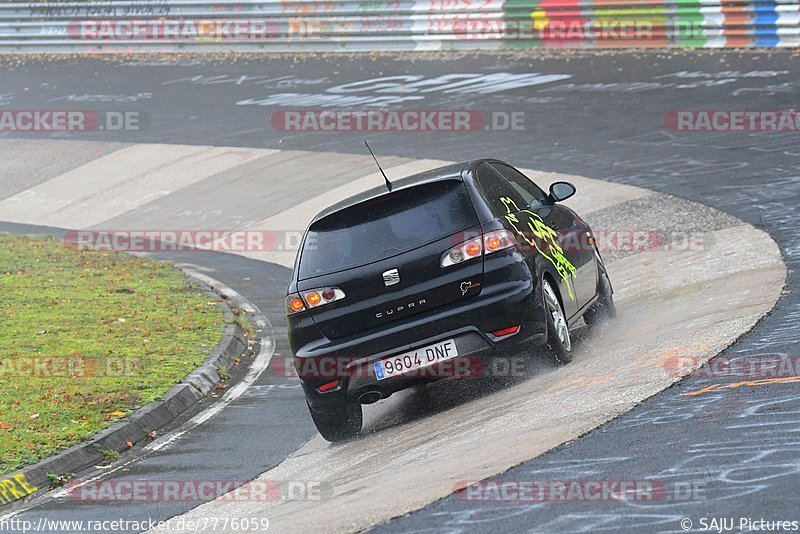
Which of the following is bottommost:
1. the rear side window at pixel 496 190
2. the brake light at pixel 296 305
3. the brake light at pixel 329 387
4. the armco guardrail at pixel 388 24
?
the brake light at pixel 329 387

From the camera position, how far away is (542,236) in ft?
30.3

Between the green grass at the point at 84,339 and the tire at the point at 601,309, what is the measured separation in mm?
3542

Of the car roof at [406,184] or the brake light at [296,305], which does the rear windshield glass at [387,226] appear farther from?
the brake light at [296,305]

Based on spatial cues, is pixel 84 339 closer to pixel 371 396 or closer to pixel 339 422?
pixel 339 422

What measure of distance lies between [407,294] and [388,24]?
66.6ft

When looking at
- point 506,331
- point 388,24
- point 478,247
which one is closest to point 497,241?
point 478,247

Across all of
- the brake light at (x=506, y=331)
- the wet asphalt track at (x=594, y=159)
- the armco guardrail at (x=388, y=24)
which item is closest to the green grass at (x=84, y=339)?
the wet asphalt track at (x=594, y=159)

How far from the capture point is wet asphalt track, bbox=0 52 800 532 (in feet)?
19.6

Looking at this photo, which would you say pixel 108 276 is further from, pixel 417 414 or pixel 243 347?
A: pixel 417 414

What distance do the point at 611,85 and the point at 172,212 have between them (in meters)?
7.59

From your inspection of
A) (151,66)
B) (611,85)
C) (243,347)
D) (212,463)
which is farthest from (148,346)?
(151,66)

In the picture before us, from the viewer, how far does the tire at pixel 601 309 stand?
10.5m

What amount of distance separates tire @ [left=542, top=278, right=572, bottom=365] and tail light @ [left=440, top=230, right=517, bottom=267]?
1.59 feet

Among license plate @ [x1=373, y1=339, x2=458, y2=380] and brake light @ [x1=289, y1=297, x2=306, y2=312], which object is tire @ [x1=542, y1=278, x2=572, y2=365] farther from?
brake light @ [x1=289, y1=297, x2=306, y2=312]
